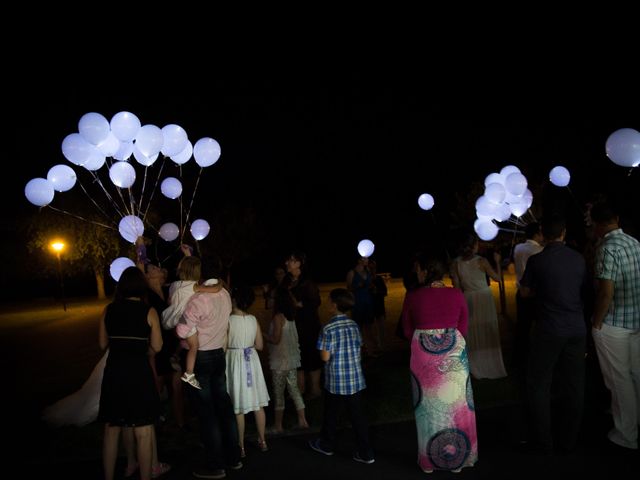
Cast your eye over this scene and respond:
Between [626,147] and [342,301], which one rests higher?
[626,147]

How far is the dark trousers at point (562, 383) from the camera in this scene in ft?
14.8

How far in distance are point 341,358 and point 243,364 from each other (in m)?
0.98

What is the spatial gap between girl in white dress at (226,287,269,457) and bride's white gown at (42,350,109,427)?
192cm

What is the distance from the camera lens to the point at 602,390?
19.4 ft

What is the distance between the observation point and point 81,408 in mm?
6156

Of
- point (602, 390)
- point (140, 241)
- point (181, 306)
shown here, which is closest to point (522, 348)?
point (602, 390)

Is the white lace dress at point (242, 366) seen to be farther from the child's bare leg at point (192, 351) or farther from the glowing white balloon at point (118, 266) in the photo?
the glowing white balloon at point (118, 266)

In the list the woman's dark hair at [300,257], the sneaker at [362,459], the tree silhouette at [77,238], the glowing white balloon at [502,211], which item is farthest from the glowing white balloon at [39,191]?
the tree silhouette at [77,238]

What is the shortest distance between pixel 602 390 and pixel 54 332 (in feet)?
47.2

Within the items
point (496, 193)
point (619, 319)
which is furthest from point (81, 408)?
point (496, 193)

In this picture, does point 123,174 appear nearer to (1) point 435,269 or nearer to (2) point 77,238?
(1) point 435,269

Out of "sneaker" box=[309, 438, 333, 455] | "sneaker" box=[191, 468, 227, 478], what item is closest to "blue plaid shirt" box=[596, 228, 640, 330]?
"sneaker" box=[309, 438, 333, 455]

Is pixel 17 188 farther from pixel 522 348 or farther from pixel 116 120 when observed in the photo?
pixel 522 348

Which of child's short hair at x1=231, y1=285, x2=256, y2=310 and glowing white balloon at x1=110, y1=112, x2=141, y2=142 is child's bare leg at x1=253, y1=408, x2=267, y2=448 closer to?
child's short hair at x1=231, y1=285, x2=256, y2=310
